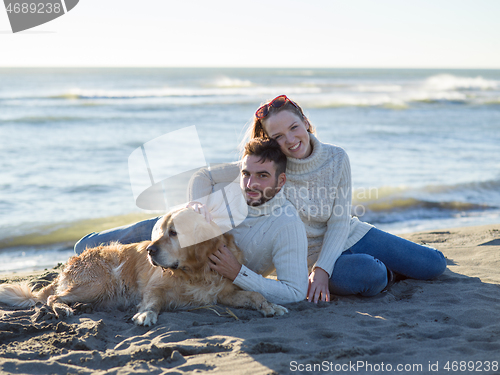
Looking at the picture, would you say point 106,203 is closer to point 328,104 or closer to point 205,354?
point 205,354

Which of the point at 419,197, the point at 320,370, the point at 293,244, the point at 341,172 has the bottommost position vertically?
the point at 419,197

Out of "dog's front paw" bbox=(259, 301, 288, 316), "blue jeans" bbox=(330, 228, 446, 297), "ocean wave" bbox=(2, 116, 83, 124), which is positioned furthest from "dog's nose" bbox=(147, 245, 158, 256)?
"ocean wave" bbox=(2, 116, 83, 124)

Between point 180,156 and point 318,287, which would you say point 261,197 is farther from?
point 180,156

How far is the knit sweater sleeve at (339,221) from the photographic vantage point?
367 cm

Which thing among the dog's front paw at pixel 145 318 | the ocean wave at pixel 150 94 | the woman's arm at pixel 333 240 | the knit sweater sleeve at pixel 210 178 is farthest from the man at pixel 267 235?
the ocean wave at pixel 150 94

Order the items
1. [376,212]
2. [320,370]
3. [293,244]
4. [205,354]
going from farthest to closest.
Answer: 1. [376,212]
2. [293,244]
3. [205,354]
4. [320,370]

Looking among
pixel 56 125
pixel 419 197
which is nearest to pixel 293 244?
pixel 419 197

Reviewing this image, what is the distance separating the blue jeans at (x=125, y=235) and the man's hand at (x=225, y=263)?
47.1 inches

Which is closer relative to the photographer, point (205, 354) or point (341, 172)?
point (205, 354)

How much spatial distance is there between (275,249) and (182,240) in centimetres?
73

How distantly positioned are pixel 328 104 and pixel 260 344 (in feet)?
84.9

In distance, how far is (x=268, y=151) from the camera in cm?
341

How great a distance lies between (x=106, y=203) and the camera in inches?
297

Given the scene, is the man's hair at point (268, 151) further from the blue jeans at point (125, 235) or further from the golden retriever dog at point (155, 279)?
the blue jeans at point (125, 235)
